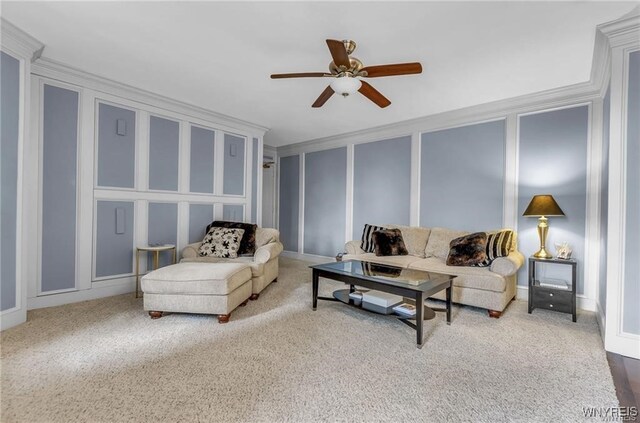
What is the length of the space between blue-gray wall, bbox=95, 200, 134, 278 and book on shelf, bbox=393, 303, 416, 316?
3.21 meters

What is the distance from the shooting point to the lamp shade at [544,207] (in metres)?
3.11

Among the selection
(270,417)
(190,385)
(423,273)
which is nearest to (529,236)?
(423,273)

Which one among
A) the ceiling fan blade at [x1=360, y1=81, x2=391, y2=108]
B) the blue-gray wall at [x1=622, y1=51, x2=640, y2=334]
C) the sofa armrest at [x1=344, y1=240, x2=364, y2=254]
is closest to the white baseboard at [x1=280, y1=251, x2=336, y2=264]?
the sofa armrest at [x1=344, y1=240, x2=364, y2=254]

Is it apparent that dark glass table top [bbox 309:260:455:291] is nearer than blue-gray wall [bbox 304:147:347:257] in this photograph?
Yes

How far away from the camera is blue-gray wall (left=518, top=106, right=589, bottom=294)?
337 cm

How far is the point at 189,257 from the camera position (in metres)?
3.69

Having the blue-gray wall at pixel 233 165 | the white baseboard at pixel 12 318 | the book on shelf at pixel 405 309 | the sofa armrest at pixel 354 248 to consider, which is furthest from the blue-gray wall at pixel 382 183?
the white baseboard at pixel 12 318

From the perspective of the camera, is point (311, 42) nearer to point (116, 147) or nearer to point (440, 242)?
point (116, 147)

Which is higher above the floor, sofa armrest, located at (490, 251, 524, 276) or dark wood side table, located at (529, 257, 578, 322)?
sofa armrest, located at (490, 251, 524, 276)

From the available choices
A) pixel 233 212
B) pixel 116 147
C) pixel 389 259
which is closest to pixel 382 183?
pixel 389 259

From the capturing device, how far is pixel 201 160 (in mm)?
4453

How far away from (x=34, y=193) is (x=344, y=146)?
4.34 m

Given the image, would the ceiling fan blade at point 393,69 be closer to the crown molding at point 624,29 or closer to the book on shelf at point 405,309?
the crown molding at point 624,29

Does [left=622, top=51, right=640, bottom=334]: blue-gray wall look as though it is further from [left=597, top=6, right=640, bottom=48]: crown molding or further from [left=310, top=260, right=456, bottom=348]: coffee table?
[left=310, top=260, right=456, bottom=348]: coffee table
